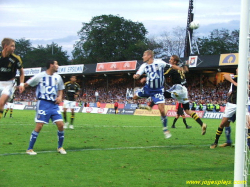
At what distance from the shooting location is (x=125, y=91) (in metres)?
56.7

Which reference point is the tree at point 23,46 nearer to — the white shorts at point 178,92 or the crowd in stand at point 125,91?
the crowd in stand at point 125,91

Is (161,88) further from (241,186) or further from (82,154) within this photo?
(241,186)

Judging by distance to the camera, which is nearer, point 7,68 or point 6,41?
point 6,41

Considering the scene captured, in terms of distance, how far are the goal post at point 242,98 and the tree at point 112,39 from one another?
275 ft

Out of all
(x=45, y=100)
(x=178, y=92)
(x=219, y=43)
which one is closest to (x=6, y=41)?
(x=45, y=100)

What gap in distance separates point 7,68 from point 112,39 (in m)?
83.6

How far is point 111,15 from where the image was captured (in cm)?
9350

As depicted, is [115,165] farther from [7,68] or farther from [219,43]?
[219,43]

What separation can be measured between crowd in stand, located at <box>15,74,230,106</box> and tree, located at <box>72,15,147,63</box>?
2457 cm

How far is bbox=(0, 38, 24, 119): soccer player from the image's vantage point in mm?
8523

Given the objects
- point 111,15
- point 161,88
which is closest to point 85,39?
point 111,15

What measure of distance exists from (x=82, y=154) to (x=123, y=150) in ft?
4.12

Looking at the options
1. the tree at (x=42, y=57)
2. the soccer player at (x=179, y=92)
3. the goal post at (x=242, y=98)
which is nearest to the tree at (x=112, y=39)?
the tree at (x=42, y=57)

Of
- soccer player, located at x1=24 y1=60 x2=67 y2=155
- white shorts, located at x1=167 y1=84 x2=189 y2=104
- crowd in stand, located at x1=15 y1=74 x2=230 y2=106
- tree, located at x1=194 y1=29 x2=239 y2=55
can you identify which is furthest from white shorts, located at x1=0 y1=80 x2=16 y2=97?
tree, located at x1=194 y1=29 x2=239 y2=55
